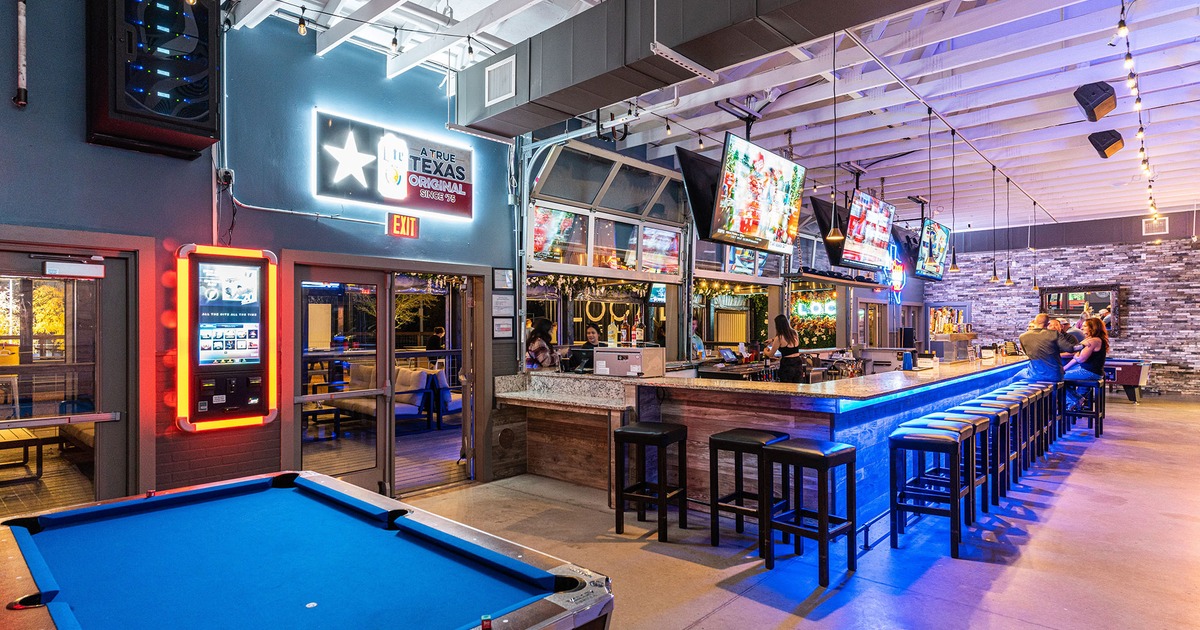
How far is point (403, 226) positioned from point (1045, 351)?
302 inches

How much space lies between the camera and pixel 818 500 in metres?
3.66

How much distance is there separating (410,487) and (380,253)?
2.17 metres

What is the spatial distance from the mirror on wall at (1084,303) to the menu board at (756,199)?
998 cm

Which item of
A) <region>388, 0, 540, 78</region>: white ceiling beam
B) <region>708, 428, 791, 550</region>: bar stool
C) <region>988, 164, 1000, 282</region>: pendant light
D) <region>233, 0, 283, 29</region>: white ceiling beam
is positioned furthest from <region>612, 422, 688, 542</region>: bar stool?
<region>988, 164, 1000, 282</region>: pendant light

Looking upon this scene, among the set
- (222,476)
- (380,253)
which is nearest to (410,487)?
(222,476)

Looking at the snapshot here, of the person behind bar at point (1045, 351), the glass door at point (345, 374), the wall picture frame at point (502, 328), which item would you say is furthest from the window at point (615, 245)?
the person behind bar at point (1045, 351)

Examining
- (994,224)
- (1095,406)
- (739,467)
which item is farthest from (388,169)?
(994,224)

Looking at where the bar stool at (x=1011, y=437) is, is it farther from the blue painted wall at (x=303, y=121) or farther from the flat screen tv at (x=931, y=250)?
the blue painted wall at (x=303, y=121)

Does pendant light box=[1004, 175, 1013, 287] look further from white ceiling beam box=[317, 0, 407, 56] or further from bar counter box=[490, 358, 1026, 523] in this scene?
white ceiling beam box=[317, 0, 407, 56]

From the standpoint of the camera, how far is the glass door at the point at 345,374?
4977mm

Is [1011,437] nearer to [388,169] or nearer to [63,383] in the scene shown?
[388,169]

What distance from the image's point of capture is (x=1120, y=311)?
12922 millimetres

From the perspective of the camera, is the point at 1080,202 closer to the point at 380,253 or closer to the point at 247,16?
the point at 380,253

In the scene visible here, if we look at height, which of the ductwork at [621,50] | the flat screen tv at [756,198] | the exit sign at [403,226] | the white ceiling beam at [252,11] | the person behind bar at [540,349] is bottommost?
the person behind bar at [540,349]
